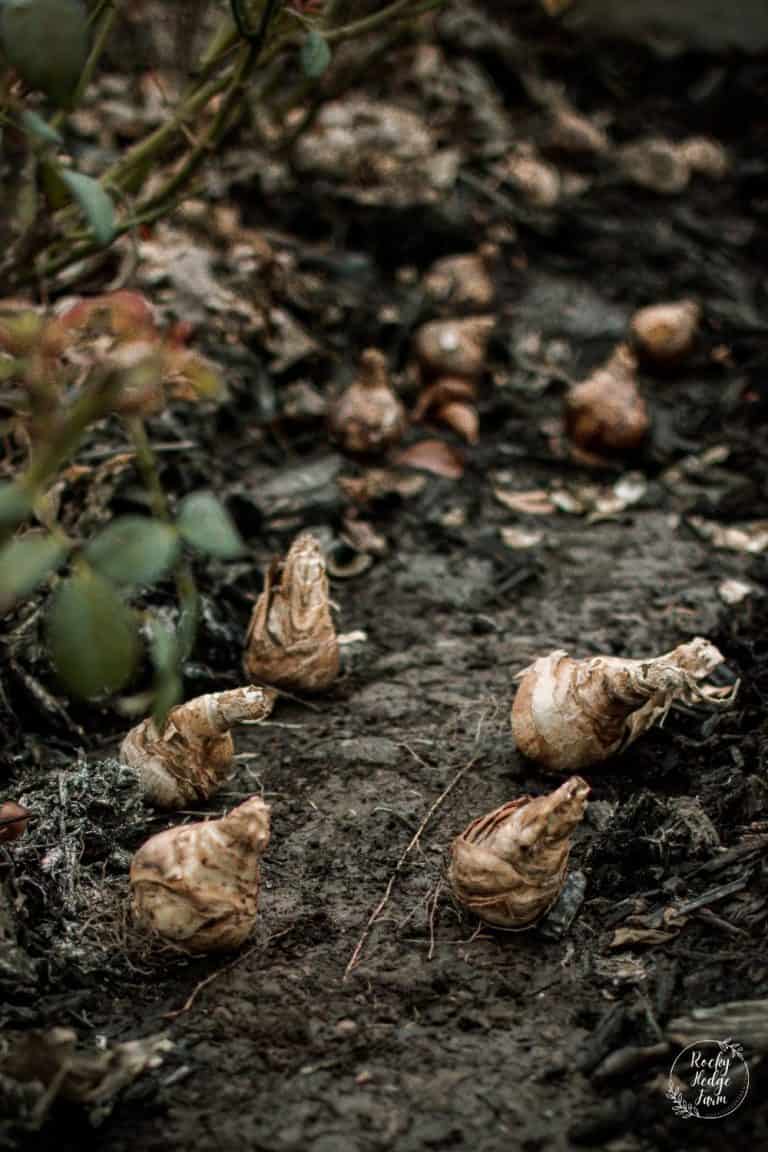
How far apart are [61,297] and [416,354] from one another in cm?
97

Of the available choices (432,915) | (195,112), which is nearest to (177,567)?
(432,915)

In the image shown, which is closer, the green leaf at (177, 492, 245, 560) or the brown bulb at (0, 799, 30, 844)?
the green leaf at (177, 492, 245, 560)

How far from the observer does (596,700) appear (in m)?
1.73

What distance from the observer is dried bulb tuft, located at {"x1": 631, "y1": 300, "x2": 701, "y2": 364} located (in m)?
→ 3.35

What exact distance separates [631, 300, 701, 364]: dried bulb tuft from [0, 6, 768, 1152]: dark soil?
8 cm

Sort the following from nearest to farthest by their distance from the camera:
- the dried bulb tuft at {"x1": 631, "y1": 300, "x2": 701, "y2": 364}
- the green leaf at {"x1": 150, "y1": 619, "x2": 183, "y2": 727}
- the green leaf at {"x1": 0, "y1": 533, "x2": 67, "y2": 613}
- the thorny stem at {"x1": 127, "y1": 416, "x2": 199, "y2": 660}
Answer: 1. the green leaf at {"x1": 0, "y1": 533, "x2": 67, "y2": 613}
2. the green leaf at {"x1": 150, "y1": 619, "x2": 183, "y2": 727}
3. the thorny stem at {"x1": 127, "y1": 416, "x2": 199, "y2": 660}
4. the dried bulb tuft at {"x1": 631, "y1": 300, "x2": 701, "y2": 364}

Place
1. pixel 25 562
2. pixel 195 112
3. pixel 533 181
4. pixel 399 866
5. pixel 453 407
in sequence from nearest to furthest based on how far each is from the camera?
1. pixel 25 562
2. pixel 399 866
3. pixel 195 112
4. pixel 453 407
5. pixel 533 181

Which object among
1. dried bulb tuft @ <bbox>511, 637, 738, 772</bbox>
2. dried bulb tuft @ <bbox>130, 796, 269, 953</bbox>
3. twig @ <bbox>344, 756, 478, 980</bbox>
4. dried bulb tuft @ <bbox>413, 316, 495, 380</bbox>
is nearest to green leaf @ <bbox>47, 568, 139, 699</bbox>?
dried bulb tuft @ <bbox>130, 796, 269, 953</bbox>

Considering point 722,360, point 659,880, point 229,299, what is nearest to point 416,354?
point 229,299

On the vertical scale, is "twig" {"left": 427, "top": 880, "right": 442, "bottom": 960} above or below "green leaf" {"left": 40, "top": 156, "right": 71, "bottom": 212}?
below

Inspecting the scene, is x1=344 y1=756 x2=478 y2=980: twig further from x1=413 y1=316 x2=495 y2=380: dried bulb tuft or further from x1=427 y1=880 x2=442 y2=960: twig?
x1=413 y1=316 x2=495 y2=380: dried bulb tuft

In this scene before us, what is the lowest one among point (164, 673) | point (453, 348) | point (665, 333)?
point (665, 333)

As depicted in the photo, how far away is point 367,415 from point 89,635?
1.87 meters
